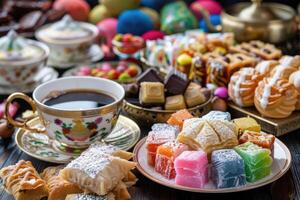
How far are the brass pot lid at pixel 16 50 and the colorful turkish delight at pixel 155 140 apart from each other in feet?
1.53

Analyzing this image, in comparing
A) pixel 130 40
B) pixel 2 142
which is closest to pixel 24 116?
pixel 2 142

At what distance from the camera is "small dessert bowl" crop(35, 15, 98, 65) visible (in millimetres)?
1292


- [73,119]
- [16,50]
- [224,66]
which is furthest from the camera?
[16,50]

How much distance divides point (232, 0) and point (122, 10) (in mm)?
352

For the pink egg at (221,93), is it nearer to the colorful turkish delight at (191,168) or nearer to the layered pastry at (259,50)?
the layered pastry at (259,50)

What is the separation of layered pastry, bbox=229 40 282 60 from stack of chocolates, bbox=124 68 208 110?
194 millimetres

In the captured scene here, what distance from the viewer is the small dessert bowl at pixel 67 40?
1.29 metres

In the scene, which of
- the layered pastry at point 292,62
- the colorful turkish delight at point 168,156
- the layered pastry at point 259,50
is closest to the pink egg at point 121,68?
the layered pastry at point 259,50

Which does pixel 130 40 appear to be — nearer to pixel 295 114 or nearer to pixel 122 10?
pixel 122 10

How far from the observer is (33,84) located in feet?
3.79

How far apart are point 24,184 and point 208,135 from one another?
0.26 m

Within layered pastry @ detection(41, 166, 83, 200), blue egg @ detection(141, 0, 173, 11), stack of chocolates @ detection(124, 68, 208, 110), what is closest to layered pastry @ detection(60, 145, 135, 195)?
layered pastry @ detection(41, 166, 83, 200)

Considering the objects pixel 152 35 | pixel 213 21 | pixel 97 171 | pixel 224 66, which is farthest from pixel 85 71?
pixel 97 171

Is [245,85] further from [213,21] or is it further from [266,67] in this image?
[213,21]
